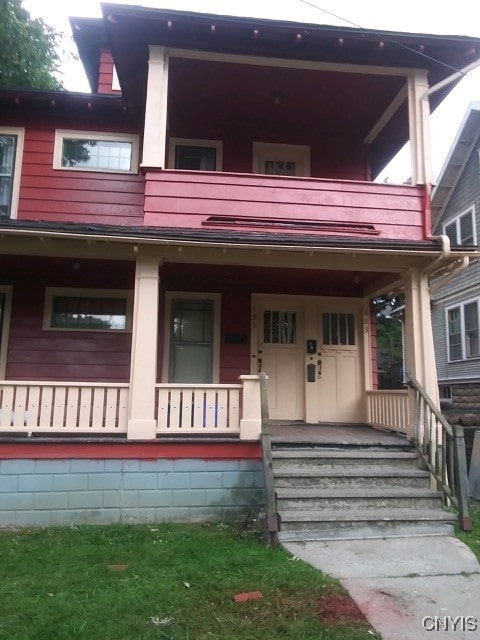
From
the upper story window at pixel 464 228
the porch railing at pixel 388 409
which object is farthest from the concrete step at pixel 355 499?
the upper story window at pixel 464 228

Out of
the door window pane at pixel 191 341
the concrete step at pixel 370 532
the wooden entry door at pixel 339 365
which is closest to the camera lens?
the concrete step at pixel 370 532

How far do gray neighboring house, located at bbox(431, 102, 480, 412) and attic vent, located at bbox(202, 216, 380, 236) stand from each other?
25.9ft

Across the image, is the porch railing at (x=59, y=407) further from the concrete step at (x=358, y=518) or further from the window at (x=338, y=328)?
the window at (x=338, y=328)

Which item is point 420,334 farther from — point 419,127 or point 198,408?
point 198,408

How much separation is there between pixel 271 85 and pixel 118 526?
6.43 m

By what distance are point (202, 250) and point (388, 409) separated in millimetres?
3630

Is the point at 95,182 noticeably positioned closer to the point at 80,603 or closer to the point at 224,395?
the point at 224,395

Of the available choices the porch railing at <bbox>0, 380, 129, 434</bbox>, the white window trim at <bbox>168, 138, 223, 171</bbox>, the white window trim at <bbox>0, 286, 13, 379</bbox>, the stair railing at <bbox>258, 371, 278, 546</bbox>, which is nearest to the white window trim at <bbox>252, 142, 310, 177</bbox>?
the white window trim at <bbox>168, 138, 223, 171</bbox>

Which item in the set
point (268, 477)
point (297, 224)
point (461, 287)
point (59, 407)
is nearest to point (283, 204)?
point (297, 224)

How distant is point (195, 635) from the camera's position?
9.78ft

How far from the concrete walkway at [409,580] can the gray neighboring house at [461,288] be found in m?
9.98

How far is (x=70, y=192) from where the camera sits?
7.82 metres

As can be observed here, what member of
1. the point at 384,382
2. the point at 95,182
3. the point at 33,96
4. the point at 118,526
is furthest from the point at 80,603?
the point at 384,382

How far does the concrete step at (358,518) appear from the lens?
473cm
